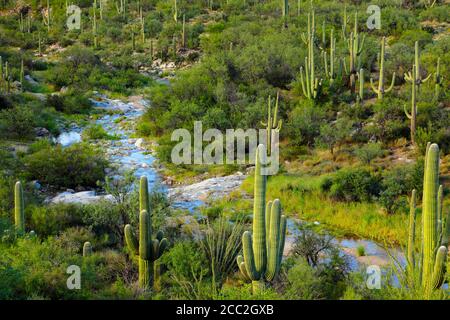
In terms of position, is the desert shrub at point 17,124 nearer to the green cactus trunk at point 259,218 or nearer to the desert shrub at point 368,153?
the desert shrub at point 368,153

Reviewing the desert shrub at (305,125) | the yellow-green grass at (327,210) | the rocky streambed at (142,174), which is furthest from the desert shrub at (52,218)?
the desert shrub at (305,125)

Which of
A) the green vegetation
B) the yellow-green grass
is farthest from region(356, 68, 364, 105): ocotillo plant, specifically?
the yellow-green grass

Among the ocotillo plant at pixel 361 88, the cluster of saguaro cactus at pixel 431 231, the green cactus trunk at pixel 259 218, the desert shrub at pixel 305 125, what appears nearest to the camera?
the cluster of saguaro cactus at pixel 431 231

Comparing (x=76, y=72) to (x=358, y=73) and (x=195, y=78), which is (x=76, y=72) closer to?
(x=195, y=78)

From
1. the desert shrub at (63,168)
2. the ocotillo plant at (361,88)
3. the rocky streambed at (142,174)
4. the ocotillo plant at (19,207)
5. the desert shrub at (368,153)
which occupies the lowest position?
the rocky streambed at (142,174)

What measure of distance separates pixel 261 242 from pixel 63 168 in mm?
8454

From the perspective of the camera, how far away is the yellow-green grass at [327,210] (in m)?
12.1

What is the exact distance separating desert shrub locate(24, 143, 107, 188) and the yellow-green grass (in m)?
3.84

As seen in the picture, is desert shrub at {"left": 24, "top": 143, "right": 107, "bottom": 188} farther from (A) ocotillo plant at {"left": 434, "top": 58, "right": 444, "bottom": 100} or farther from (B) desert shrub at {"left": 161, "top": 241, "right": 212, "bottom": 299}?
(A) ocotillo plant at {"left": 434, "top": 58, "right": 444, "bottom": 100}

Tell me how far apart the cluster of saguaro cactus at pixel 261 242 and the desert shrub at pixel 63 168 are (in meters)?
7.93

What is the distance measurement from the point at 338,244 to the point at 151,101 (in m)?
12.3

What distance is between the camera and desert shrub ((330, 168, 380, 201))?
43.9 ft

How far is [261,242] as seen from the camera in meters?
8.00
